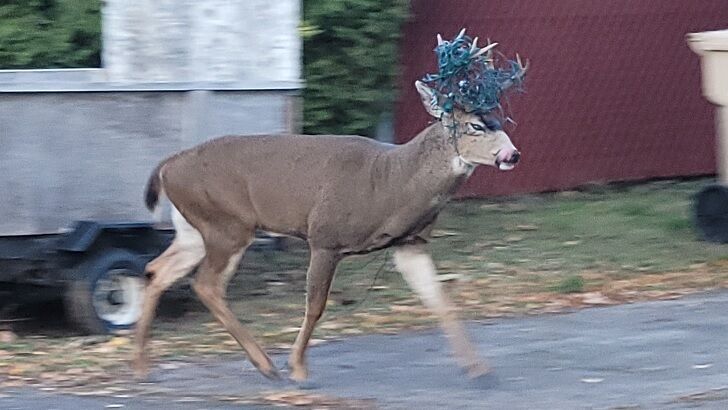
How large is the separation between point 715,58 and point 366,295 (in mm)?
3281

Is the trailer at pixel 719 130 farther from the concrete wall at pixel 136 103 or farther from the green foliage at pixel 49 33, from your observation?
the green foliage at pixel 49 33

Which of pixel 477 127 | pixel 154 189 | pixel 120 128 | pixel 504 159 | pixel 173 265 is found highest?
pixel 477 127

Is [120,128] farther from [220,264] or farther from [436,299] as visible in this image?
[436,299]

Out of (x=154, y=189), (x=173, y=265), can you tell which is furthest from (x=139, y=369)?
(x=154, y=189)

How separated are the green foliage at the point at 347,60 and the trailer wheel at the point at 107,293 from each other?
3125 millimetres

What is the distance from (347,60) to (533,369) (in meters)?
4.70

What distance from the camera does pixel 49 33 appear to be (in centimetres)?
1141

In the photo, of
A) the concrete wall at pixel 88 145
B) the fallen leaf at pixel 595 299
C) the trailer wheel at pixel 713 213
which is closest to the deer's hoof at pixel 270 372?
the concrete wall at pixel 88 145

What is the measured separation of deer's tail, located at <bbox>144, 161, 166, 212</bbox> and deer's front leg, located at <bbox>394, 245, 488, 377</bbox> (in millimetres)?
1304

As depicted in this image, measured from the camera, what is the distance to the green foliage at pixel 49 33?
11.3 m

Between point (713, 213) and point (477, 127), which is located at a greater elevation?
point (477, 127)

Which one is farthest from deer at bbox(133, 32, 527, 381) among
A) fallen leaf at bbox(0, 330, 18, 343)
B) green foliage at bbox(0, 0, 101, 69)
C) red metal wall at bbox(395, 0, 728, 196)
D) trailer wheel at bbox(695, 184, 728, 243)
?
red metal wall at bbox(395, 0, 728, 196)

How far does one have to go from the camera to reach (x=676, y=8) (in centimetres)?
1545

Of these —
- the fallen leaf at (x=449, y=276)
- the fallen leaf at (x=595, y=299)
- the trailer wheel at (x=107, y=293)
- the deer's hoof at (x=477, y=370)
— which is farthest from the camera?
the fallen leaf at (x=449, y=276)
